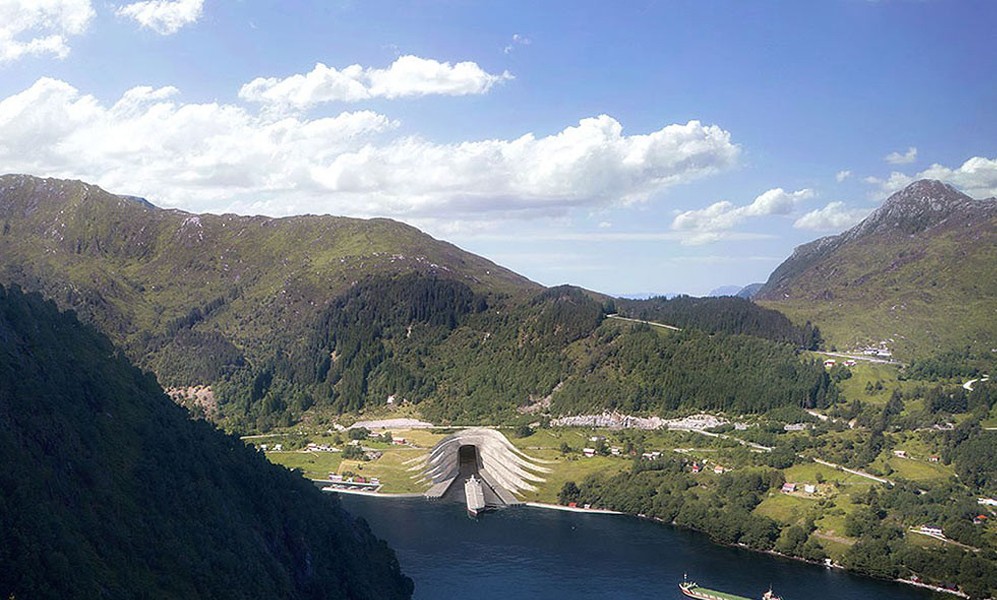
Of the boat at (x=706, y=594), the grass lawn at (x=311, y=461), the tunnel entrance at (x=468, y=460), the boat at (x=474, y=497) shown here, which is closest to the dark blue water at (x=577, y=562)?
the boat at (x=706, y=594)

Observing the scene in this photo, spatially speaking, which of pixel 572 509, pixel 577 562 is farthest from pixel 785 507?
pixel 577 562

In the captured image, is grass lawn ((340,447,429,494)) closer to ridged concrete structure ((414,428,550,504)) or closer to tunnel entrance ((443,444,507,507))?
ridged concrete structure ((414,428,550,504))

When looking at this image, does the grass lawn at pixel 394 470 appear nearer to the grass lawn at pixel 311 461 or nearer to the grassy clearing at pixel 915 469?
the grass lawn at pixel 311 461

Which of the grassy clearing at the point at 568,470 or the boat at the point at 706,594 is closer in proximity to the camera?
the boat at the point at 706,594

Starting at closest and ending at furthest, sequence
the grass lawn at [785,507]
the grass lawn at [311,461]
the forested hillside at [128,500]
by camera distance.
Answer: the forested hillside at [128,500], the grass lawn at [785,507], the grass lawn at [311,461]

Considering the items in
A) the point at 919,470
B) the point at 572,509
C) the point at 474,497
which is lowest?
the point at 572,509

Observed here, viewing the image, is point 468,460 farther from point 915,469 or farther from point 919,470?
point 919,470

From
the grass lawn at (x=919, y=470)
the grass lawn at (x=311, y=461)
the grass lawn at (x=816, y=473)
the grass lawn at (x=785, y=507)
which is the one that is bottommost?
the grass lawn at (x=311, y=461)
